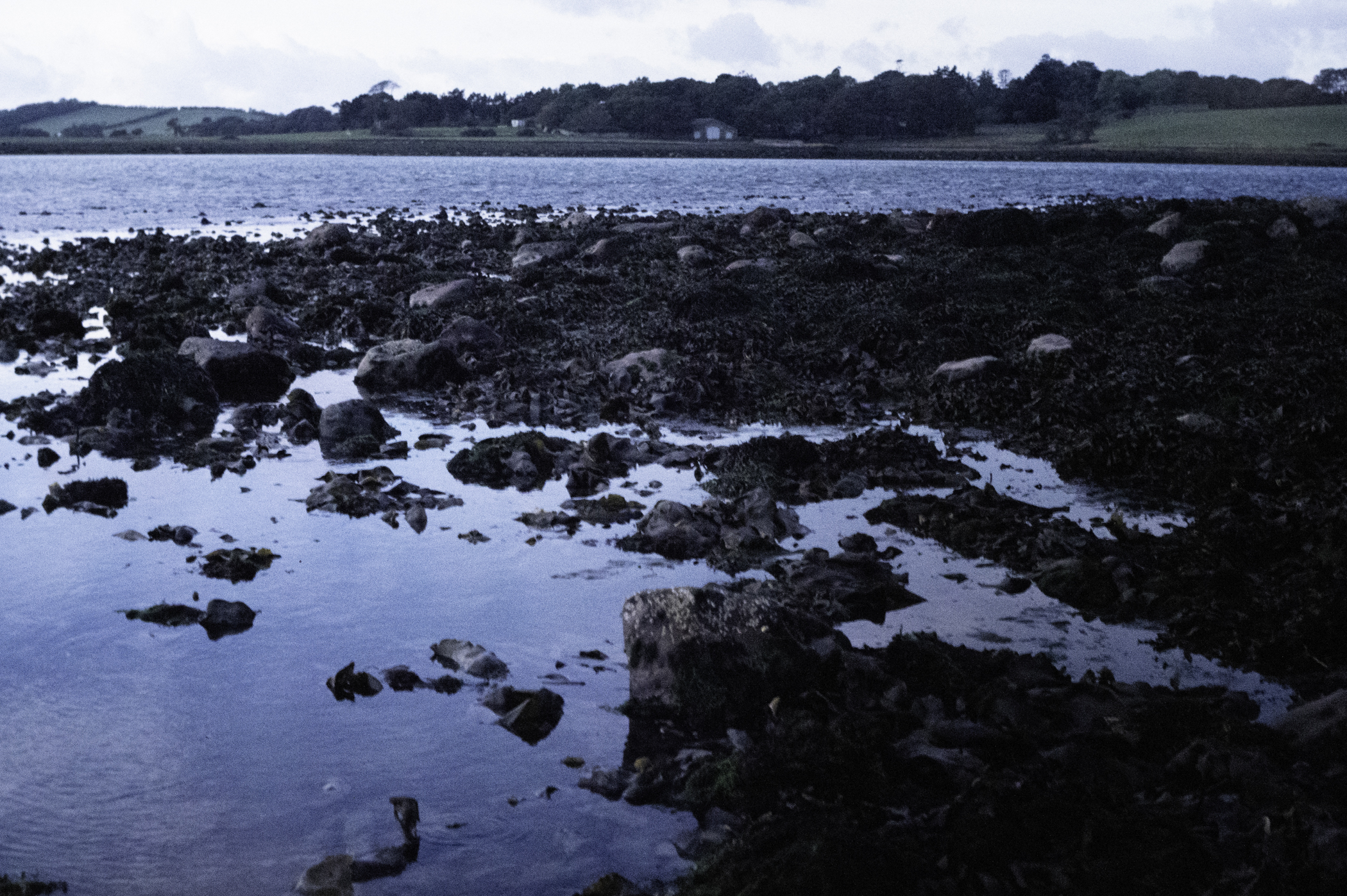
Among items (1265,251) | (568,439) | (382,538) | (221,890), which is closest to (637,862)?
(221,890)

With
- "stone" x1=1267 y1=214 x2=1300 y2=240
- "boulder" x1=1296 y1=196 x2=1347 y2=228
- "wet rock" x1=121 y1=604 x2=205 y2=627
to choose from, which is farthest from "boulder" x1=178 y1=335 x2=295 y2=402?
"boulder" x1=1296 y1=196 x2=1347 y2=228

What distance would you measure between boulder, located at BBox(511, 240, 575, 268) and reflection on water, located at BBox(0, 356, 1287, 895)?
16319 millimetres

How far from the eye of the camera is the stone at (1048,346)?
15297 millimetres

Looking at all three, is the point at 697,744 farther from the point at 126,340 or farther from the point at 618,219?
the point at 618,219

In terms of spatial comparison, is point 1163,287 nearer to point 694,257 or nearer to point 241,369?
point 694,257

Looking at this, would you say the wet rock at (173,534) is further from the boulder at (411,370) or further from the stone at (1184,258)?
the stone at (1184,258)

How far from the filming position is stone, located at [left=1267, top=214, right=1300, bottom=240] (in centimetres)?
2852

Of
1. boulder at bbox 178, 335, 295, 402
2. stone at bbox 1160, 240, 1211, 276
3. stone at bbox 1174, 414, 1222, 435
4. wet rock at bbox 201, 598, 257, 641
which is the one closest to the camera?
wet rock at bbox 201, 598, 257, 641

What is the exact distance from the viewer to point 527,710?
6.13 metres

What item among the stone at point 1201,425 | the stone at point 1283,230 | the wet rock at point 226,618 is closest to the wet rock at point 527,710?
the wet rock at point 226,618

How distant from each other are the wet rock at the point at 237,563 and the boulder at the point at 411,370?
22.2 ft

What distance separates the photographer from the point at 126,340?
1830cm

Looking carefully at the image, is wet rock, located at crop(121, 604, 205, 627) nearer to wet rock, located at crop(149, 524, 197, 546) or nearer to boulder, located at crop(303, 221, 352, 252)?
wet rock, located at crop(149, 524, 197, 546)

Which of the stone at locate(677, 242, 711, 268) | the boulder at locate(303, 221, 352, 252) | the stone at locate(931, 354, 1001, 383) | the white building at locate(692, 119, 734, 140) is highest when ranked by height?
the white building at locate(692, 119, 734, 140)
